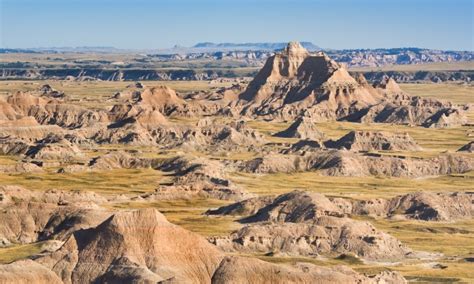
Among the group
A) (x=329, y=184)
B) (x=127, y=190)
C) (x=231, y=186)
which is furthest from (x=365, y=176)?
(x=127, y=190)

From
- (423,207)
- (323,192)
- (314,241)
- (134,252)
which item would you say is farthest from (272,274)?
(323,192)

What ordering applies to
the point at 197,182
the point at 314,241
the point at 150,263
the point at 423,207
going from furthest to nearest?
the point at 197,182 → the point at 423,207 → the point at 314,241 → the point at 150,263

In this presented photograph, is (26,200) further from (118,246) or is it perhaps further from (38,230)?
(118,246)

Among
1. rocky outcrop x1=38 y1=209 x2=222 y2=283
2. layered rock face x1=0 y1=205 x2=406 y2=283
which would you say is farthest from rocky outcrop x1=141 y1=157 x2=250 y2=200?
layered rock face x1=0 y1=205 x2=406 y2=283

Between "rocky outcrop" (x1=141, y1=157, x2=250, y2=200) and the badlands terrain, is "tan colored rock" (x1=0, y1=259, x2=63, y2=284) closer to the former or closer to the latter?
the badlands terrain

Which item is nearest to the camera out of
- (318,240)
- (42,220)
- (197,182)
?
(318,240)

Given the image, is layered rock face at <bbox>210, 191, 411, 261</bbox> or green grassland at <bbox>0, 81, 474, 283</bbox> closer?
green grassland at <bbox>0, 81, 474, 283</bbox>

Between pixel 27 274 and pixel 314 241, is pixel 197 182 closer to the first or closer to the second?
pixel 314 241

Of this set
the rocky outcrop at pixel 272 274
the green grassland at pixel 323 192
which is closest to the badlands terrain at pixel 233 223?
the rocky outcrop at pixel 272 274

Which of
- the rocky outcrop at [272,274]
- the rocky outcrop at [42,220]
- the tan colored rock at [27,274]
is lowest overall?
the rocky outcrop at [42,220]

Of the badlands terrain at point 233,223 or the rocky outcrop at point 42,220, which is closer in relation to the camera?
the badlands terrain at point 233,223

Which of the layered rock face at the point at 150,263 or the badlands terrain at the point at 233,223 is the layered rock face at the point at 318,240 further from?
the layered rock face at the point at 150,263

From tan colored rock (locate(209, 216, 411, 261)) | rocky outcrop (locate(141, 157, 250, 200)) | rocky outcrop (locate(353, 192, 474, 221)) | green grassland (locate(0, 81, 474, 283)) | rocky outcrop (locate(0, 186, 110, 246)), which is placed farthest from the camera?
rocky outcrop (locate(141, 157, 250, 200))
